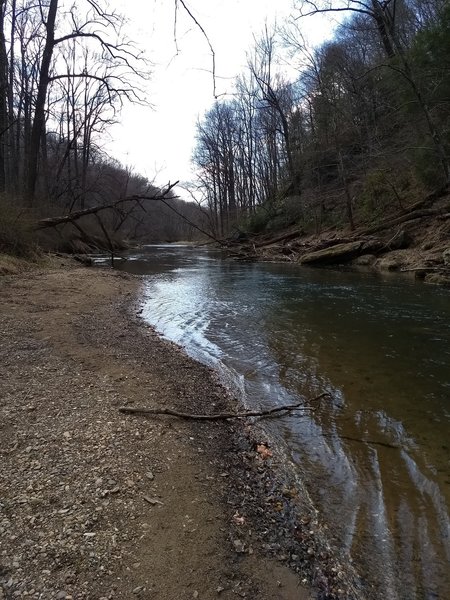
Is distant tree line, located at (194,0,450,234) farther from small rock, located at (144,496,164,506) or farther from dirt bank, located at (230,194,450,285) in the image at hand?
small rock, located at (144,496,164,506)

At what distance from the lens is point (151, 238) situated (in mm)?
78000

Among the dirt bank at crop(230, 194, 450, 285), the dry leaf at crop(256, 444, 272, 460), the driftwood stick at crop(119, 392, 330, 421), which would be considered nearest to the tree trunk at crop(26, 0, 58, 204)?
the dirt bank at crop(230, 194, 450, 285)

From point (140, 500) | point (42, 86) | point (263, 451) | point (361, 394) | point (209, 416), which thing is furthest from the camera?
point (42, 86)

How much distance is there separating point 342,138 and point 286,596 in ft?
108

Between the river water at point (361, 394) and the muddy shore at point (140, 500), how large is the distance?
279 mm

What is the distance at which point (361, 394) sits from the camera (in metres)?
5.15

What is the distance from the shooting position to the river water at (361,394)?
8.97 ft

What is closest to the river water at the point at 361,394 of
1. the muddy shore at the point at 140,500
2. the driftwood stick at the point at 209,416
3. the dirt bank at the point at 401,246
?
the driftwood stick at the point at 209,416

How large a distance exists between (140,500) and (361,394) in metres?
3.27

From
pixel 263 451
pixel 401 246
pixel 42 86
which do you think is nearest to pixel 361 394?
pixel 263 451

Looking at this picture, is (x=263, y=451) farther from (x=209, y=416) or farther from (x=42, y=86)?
(x=42, y=86)

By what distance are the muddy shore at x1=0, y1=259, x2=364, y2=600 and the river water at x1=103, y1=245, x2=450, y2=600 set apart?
0.28 m

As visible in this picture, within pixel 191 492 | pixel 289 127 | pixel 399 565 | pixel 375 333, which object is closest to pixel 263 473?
pixel 191 492

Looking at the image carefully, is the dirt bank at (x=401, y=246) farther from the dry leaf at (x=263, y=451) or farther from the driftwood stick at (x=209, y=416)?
the dry leaf at (x=263, y=451)
